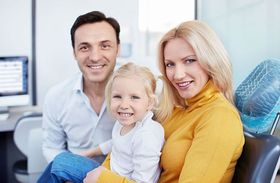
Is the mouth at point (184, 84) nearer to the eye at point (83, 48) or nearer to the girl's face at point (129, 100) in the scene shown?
the girl's face at point (129, 100)

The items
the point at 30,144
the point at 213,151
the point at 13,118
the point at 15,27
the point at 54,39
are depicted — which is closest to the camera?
the point at 213,151

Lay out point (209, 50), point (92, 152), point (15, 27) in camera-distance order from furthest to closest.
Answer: point (15, 27), point (92, 152), point (209, 50)

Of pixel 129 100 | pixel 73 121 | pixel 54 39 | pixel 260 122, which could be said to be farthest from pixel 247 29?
pixel 129 100

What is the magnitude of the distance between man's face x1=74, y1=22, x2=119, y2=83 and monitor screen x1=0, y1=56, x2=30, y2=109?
4.55ft

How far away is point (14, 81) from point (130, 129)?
5.88 feet

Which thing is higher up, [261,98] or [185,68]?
[185,68]

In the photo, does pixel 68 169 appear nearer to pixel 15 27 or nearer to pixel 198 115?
pixel 198 115

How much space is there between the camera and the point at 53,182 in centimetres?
141

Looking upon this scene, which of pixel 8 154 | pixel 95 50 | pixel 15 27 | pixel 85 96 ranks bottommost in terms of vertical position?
pixel 8 154

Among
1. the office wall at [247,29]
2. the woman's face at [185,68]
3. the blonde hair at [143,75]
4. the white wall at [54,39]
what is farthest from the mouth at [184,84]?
the white wall at [54,39]

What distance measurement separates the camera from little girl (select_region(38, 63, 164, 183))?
4.33 ft

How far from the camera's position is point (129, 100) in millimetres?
1380

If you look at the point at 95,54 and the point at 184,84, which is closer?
the point at 184,84

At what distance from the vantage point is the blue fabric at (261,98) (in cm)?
141
